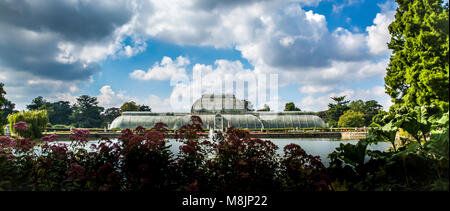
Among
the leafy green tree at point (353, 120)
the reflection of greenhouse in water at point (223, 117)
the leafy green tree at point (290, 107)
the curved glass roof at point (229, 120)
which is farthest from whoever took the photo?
the leafy green tree at point (290, 107)

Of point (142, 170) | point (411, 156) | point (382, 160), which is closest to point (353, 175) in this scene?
point (382, 160)

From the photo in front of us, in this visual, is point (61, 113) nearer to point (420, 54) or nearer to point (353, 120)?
point (420, 54)

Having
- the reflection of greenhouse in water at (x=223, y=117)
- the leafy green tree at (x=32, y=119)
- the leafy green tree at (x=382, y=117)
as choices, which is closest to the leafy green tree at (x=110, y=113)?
the reflection of greenhouse in water at (x=223, y=117)

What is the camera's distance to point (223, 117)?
134 feet

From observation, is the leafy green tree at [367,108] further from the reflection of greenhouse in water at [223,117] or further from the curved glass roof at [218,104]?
the curved glass roof at [218,104]

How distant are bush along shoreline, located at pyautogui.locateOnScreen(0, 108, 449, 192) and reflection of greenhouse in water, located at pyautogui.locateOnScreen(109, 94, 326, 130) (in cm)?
3484

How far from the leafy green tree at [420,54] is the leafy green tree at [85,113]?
1448 inches

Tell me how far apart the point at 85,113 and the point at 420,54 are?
39.2 meters

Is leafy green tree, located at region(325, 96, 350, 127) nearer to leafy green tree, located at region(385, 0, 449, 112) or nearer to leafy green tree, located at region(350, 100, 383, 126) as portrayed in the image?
leafy green tree, located at region(350, 100, 383, 126)

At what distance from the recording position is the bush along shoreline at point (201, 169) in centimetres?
370

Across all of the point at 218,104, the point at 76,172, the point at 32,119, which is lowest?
the point at 76,172

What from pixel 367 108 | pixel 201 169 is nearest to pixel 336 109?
pixel 367 108
